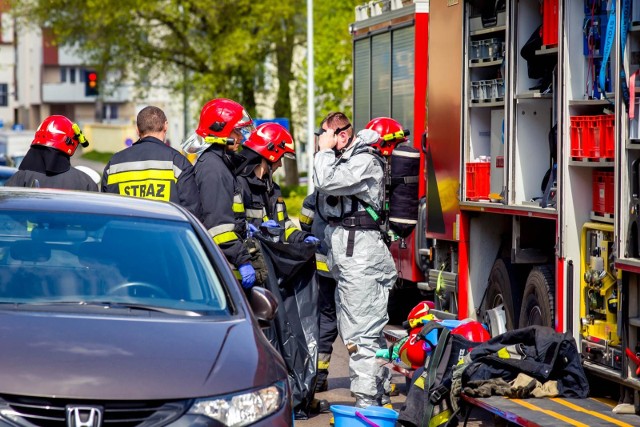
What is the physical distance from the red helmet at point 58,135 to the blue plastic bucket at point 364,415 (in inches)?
119

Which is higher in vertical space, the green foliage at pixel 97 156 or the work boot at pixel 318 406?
the green foliage at pixel 97 156

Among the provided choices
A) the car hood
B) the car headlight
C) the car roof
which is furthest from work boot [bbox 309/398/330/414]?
the car headlight

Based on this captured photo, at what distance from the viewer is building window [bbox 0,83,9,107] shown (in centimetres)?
10367

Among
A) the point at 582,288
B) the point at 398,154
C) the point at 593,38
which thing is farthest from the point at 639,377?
the point at 398,154

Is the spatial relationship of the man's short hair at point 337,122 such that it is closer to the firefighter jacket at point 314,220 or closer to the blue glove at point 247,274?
the firefighter jacket at point 314,220

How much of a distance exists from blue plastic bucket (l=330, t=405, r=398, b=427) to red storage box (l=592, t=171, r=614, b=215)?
1642mm

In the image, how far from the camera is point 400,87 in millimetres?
12289

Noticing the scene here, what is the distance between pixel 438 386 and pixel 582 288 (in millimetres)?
1001

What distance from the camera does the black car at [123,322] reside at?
4.40m

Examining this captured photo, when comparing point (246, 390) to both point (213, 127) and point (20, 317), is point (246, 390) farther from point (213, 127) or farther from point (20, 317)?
point (213, 127)

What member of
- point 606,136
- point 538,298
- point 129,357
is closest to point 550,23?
point 606,136

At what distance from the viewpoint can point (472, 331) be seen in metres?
8.05

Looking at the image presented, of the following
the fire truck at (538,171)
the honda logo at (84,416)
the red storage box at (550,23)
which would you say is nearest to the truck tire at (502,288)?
the fire truck at (538,171)

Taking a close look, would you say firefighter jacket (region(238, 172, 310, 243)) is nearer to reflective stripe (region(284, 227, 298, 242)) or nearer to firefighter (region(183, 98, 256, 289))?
reflective stripe (region(284, 227, 298, 242))
